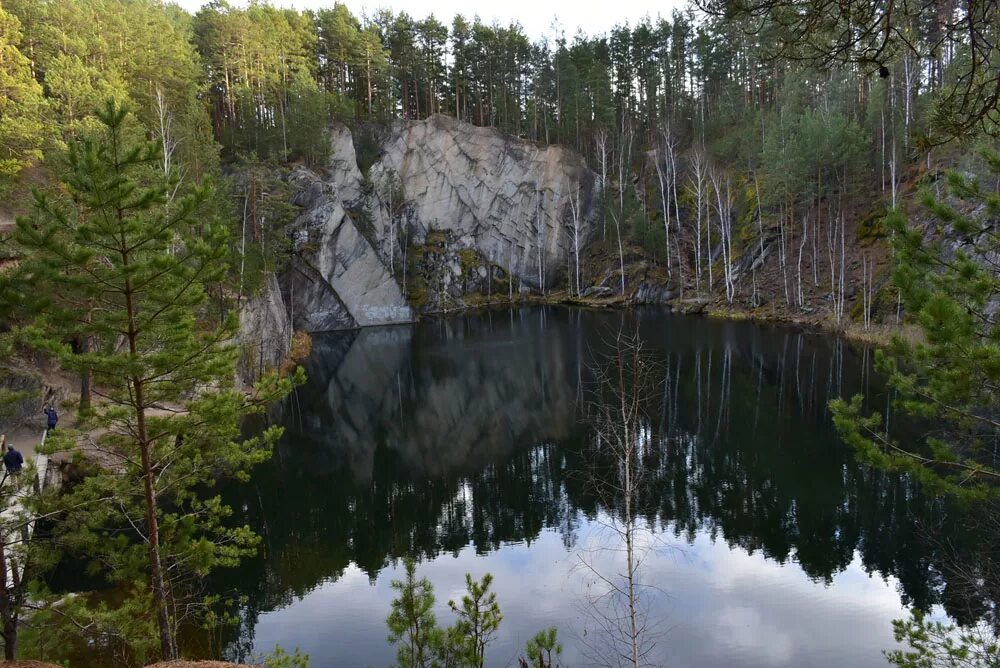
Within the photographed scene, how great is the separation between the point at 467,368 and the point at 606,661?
24.1 m

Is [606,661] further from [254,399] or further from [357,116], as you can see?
[357,116]

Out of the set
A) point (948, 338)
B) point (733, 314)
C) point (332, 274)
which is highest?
point (332, 274)

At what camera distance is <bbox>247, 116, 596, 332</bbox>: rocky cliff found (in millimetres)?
49688

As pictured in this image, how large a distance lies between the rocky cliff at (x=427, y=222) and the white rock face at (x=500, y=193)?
10 centimetres

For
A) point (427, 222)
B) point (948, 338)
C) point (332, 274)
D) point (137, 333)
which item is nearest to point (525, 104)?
point (427, 222)

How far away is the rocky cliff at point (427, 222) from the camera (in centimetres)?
4969

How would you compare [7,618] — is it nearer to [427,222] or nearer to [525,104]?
[427,222]

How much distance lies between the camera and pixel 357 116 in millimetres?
59719

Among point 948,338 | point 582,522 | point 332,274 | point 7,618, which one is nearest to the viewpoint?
point 948,338

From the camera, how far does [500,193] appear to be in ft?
206

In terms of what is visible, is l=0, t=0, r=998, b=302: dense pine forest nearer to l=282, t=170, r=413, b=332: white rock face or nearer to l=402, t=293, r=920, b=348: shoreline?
l=402, t=293, r=920, b=348: shoreline

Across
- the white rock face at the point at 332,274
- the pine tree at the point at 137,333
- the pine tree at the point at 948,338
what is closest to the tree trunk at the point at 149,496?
the pine tree at the point at 137,333

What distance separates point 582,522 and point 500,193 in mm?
49970

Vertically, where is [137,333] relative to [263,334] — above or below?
above
